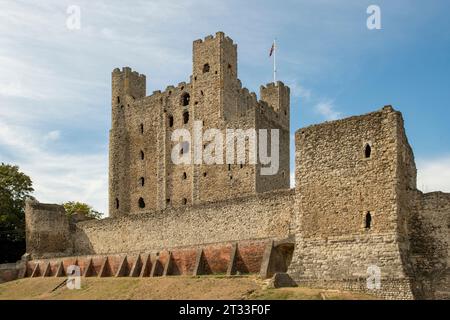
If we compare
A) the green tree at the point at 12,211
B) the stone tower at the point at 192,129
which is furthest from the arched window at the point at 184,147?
the green tree at the point at 12,211

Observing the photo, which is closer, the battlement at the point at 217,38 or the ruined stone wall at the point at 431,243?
the ruined stone wall at the point at 431,243

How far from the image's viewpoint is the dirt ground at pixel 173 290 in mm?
25094

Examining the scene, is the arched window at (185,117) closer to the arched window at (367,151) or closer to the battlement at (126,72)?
the battlement at (126,72)

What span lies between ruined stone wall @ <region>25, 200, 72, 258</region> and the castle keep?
8 cm

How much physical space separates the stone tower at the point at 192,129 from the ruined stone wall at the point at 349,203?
1653 centimetres

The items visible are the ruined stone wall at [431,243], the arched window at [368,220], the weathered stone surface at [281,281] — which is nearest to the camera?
the ruined stone wall at [431,243]

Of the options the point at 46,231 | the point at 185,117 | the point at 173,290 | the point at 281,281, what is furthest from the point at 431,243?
the point at 46,231

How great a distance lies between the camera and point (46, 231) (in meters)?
48.9

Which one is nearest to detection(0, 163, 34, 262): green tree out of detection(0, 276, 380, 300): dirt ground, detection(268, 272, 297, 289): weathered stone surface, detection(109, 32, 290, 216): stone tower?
detection(109, 32, 290, 216): stone tower

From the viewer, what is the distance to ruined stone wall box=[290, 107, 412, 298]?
2548 centimetres

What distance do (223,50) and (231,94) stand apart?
3309mm

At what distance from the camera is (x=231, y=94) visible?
161 feet
